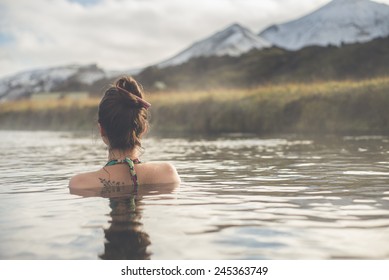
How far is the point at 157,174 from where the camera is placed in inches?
226

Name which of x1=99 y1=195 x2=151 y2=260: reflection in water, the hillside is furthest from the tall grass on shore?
the hillside

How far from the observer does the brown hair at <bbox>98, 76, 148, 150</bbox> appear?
498cm

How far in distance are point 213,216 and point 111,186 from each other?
151 cm

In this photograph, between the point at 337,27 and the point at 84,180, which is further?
the point at 337,27

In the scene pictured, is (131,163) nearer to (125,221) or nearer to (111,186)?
(111,186)

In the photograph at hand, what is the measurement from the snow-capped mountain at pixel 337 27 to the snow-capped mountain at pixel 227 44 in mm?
3187

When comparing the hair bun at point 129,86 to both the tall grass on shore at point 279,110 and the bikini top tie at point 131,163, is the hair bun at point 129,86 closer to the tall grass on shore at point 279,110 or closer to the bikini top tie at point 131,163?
the bikini top tie at point 131,163

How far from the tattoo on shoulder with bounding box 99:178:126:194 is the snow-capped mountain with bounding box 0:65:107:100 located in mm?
37733

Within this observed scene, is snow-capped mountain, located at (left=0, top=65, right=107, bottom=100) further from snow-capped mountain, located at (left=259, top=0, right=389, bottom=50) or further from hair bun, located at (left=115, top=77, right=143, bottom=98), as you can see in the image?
hair bun, located at (left=115, top=77, right=143, bottom=98)

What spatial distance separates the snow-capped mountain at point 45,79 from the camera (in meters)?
43.1

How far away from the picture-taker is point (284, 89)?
20.7 metres

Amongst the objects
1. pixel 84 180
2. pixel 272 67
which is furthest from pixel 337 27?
pixel 84 180
